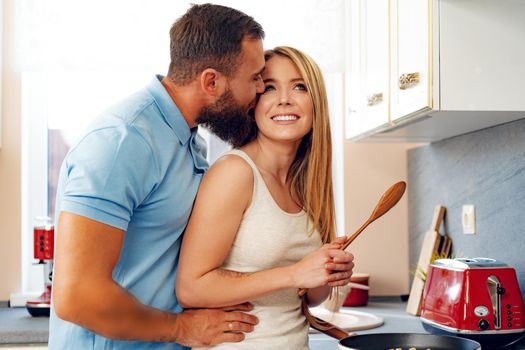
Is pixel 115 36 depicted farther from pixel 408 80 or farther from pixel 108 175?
pixel 108 175

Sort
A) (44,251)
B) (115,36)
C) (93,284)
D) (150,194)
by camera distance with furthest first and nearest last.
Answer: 1. (115,36)
2. (44,251)
3. (150,194)
4. (93,284)

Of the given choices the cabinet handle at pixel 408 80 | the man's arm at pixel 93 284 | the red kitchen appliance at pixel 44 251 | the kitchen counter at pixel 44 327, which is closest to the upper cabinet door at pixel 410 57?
the cabinet handle at pixel 408 80

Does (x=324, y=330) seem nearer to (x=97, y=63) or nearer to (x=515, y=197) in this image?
(x=515, y=197)

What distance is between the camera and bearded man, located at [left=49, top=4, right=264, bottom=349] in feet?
4.19

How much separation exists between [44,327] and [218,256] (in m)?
1.03

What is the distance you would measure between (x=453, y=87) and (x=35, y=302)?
1.52m

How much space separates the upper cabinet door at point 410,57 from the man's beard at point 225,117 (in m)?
0.44

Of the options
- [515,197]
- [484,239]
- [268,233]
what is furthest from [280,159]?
[484,239]

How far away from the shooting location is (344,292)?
8.18 ft

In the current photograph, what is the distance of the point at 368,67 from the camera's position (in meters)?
2.35

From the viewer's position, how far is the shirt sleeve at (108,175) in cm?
128

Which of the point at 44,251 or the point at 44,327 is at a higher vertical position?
the point at 44,251

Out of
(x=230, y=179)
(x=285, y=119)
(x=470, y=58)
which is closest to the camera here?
(x=230, y=179)

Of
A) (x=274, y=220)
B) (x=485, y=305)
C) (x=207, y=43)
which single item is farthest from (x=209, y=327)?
(x=485, y=305)
